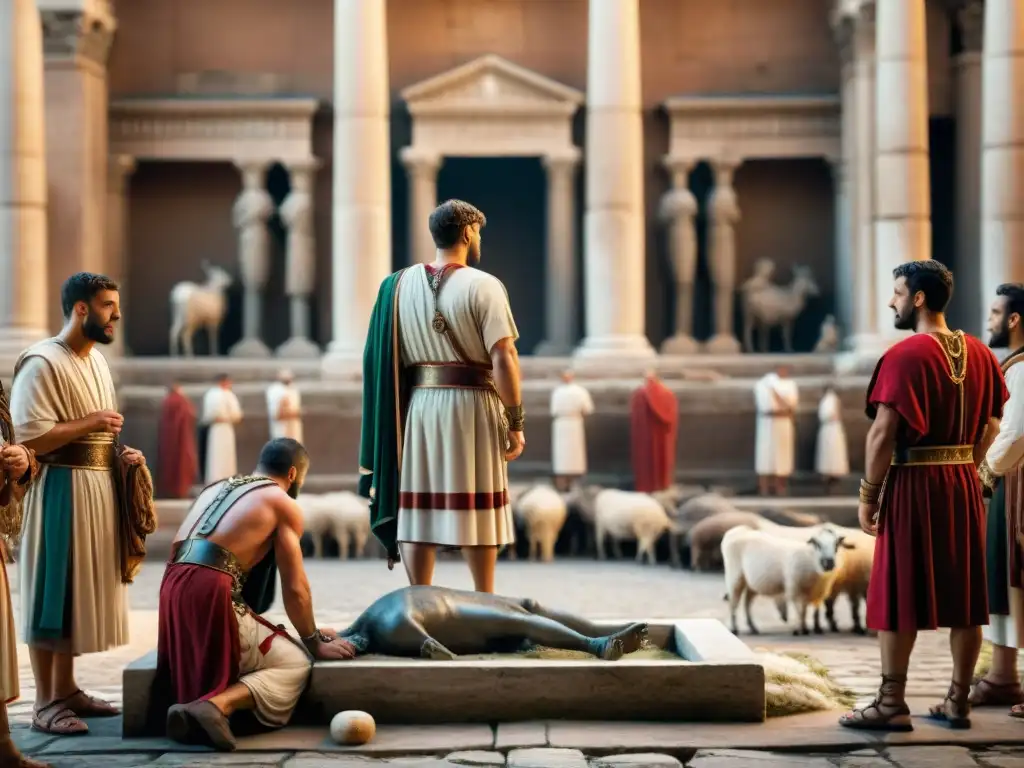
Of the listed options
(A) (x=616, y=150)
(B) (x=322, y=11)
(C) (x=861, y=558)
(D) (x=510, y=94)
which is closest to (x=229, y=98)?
(B) (x=322, y=11)

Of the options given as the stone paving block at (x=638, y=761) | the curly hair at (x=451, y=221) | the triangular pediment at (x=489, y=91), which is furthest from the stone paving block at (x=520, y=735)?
the triangular pediment at (x=489, y=91)

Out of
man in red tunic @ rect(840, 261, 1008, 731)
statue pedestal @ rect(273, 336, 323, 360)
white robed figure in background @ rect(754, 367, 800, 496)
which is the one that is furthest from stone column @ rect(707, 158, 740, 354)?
man in red tunic @ rect(840, 261, 1008, 731)

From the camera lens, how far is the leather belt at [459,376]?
7.85 m

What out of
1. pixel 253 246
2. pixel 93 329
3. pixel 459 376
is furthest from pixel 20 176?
pixel 459 376

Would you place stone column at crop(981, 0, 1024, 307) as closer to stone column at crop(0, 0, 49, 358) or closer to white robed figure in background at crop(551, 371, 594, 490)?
white robed figure in background at crop(551, 371, 594, 490)

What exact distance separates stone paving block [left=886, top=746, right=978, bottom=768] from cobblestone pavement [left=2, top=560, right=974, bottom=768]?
0.02 m

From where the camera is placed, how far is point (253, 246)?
25.4m

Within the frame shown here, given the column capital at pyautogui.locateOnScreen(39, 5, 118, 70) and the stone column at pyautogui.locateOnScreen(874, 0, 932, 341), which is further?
the column capital at pyautogui.locateOnScreen(39, 5, 118, 70)

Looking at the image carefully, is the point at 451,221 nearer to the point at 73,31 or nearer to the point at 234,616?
the point at 234,616

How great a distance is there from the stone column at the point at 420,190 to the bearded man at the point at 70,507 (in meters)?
17.2

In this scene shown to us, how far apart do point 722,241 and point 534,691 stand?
18992 mm

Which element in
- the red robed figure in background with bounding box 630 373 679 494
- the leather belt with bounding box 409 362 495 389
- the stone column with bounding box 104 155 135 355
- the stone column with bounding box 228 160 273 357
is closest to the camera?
the leather belt with bounding box 409 362 495 389

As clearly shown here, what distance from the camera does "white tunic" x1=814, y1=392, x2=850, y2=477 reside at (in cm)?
2058

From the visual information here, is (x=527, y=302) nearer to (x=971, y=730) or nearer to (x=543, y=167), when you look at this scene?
(x=543, y=167)
